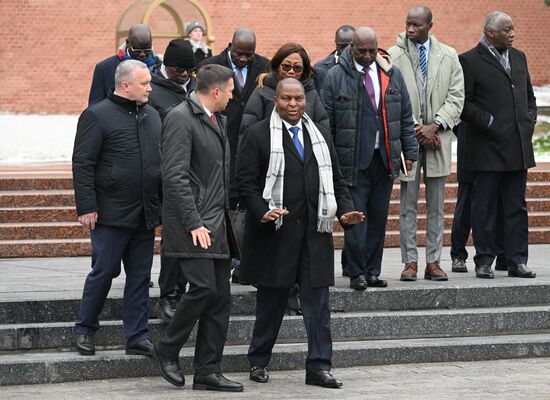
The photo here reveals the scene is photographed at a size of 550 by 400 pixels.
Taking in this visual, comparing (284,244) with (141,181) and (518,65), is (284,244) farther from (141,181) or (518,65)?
(518,65)

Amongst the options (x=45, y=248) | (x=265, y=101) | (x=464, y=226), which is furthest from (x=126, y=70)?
(x=45, y=248)

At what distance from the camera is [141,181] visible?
790 cm

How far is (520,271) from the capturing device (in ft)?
33.0

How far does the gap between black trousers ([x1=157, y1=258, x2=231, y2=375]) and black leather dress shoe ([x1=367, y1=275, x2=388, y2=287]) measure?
186 centimetres

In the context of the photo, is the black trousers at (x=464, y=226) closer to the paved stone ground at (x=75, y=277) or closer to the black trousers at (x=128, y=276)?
the paved stone ground at (x=75, y=277)

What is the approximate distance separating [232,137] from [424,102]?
1487 millimetres

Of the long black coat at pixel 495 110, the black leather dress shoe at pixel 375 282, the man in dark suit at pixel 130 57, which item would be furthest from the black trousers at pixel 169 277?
the long black coat at pixel 495 110

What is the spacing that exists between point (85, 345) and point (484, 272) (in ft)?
11.5

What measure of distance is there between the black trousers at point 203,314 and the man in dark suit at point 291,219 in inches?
10.8

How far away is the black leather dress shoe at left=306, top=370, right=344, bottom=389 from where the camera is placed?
7656 millimetres

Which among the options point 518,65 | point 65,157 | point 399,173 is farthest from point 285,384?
point 65,157

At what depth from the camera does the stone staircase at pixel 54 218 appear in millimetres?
12039

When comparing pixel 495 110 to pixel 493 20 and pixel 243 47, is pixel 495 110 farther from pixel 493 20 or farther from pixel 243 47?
pixel 243 47

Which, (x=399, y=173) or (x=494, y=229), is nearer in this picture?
(x=399, y=173)
